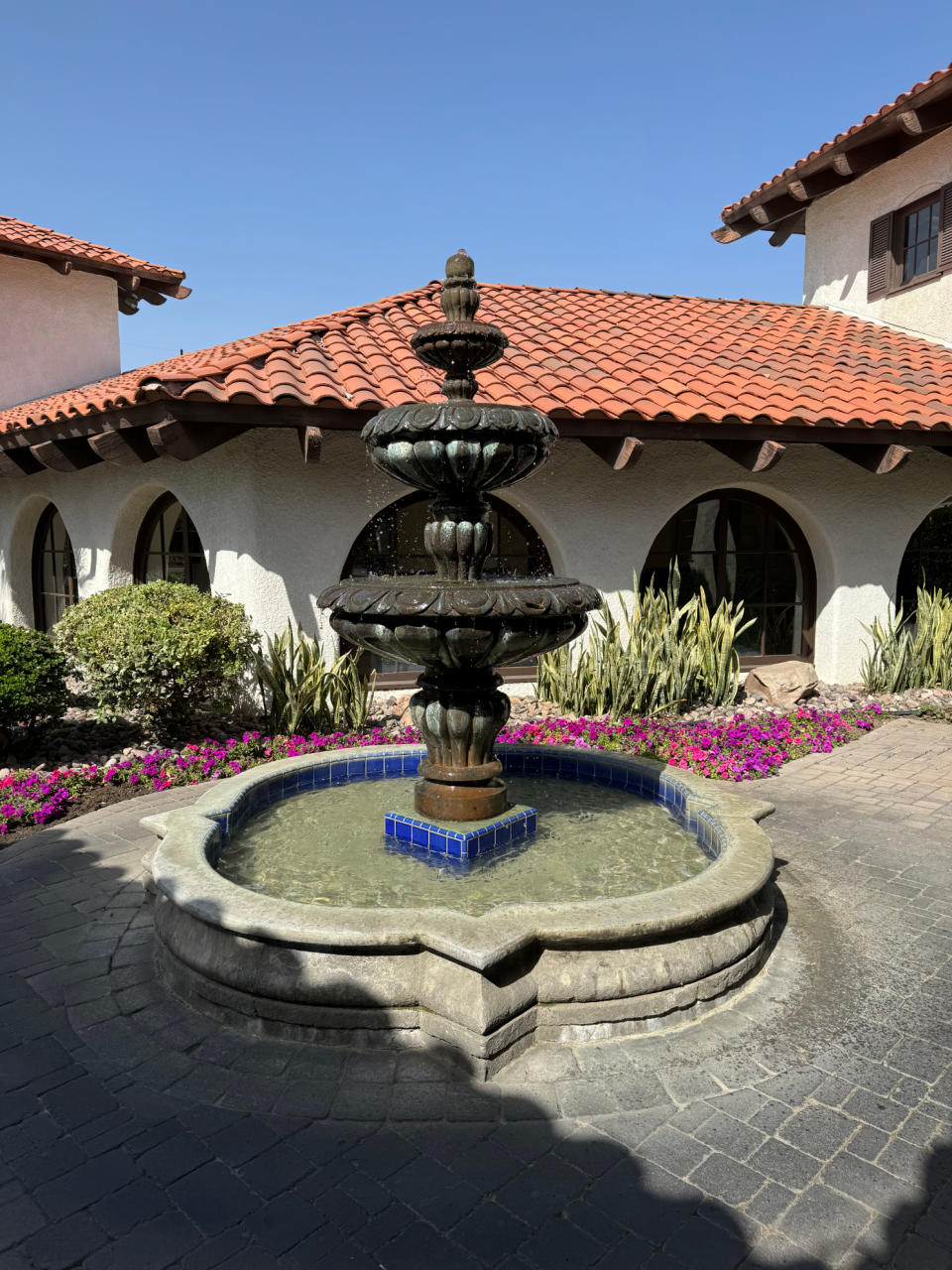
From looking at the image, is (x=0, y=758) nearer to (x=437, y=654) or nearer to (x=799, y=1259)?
(x=437, y=654)

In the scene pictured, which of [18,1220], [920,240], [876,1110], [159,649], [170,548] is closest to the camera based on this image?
[18,1220]

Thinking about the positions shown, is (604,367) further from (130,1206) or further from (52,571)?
(52,571)

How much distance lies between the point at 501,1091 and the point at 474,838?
1.40m

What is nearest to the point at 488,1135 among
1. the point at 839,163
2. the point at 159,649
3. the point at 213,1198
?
the point at 213,1198

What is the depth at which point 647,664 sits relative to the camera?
8172 mm

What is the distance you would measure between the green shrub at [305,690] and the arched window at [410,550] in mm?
1203

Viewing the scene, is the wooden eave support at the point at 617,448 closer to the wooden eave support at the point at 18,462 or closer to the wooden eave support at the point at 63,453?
the wooden eave support at the point at 63,453

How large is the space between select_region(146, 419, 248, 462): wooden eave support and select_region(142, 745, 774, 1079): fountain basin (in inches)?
189

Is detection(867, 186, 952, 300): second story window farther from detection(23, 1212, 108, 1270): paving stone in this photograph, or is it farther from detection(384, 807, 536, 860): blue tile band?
detection(23, 1212, 108, 1270): paving stone

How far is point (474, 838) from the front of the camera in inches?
160

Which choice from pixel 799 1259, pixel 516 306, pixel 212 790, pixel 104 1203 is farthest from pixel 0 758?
pixel 516 306

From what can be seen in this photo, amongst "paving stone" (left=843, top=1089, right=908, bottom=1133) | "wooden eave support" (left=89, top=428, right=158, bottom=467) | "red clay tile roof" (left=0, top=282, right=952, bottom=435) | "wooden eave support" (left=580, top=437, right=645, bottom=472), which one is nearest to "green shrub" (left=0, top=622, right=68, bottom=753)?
"wooden eave support" (left=89, top=428, right=158, bottom=467)

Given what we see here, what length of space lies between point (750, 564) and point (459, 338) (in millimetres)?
7065

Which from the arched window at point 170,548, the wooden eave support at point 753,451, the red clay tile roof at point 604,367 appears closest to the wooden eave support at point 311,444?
the red clay tile roof at point 604,367
